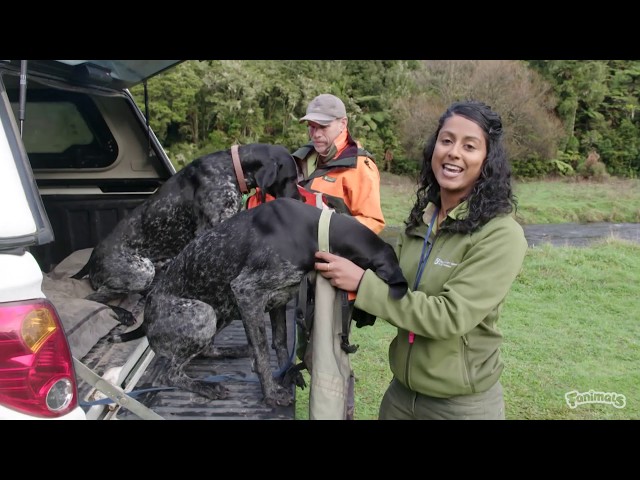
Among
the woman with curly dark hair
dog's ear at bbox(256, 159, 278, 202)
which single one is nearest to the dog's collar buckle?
dog's ear at bbox(256, 159, 278, 202)

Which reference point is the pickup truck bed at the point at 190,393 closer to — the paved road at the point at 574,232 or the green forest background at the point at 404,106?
the paved road at the point at 574,232

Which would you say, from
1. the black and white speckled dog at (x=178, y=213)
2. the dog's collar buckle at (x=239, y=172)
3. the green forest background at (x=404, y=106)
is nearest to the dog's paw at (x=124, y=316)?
the black and white speckled dog at (x=178, y=213)

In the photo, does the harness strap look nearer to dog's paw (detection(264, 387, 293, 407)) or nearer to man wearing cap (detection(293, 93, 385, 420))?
dog's paw (detection(264, 387, 293, 407))

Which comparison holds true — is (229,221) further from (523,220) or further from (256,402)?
(523,220)

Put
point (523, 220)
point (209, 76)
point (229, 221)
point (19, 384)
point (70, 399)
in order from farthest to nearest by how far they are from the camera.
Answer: point (209, 76), point (523, 220), point (229, 221), point (70, 399), point (19, 384)

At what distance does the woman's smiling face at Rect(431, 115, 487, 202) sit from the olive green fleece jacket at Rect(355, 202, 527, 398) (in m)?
0.11

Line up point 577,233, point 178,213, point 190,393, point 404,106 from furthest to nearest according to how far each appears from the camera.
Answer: point 404,106 < point 577,233 < point 178,213 < point 190,393

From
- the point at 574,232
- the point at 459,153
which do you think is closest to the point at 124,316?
the point at 459,153

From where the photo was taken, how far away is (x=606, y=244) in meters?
10.5

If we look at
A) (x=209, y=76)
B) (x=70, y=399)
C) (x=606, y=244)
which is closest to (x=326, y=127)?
(x=70, y=399)

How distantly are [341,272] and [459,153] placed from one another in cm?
64

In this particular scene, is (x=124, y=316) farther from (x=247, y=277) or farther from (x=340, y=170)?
(x=340, y=170)

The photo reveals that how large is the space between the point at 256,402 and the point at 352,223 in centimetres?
95

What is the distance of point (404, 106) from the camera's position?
745 inches
